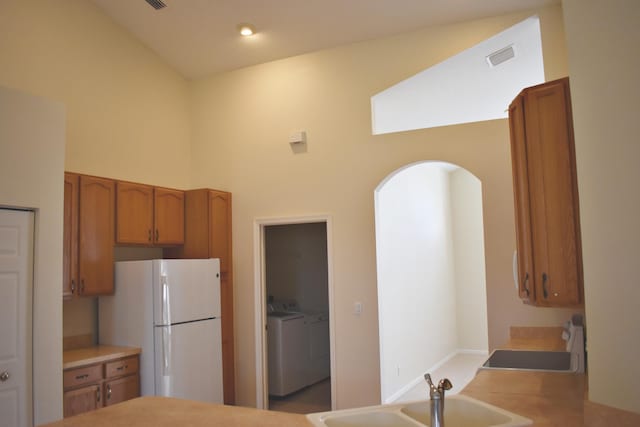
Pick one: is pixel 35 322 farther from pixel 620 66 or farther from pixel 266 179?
pixel 620 66

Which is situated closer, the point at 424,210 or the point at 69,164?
the point at 69,164

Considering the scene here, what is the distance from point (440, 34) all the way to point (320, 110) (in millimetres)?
1282

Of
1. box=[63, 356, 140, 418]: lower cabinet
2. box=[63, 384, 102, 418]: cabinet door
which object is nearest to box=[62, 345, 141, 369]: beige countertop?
box=[63, 356, 140, 418]: lower cabinet

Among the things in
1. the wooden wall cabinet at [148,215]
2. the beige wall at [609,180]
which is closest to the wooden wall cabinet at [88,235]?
the wooden wall cabinet at [148,215]

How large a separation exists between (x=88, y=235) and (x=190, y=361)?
4.46ft

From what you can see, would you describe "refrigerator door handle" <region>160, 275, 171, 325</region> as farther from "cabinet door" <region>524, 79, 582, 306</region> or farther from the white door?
"cabinet door" <region>524, 79, 582, 306</region>

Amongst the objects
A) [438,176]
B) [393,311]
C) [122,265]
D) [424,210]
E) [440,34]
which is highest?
[440,34]

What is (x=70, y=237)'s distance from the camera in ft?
14.0

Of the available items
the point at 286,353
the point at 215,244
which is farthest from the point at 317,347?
the point at 215,244

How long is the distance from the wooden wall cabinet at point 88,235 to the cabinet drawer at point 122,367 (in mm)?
593

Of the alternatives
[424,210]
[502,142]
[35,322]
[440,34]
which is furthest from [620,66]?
[424,210]

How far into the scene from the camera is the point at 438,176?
8195 millimetres

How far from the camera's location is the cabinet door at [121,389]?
13.9 feet

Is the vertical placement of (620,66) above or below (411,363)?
above
